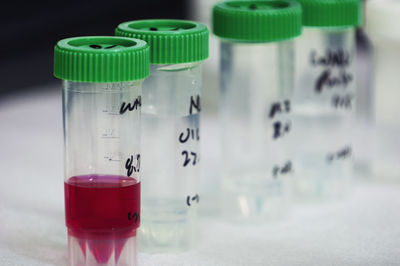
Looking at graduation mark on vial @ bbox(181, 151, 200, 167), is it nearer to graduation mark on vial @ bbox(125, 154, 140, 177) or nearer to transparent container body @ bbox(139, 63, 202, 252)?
transparent container body @ bbox(139, 63, 202, 252)

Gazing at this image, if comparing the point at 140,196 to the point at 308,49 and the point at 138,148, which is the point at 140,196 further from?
the point at 308,49

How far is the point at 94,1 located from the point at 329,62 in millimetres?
1236

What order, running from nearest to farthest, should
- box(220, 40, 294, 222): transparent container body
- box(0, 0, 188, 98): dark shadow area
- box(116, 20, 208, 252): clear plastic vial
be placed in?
box(116, 20, 208, 252): clear plastic vial
box(220, 40, 294, 222): transparent container body
box(0, 0, 188, 98): dark shadow area

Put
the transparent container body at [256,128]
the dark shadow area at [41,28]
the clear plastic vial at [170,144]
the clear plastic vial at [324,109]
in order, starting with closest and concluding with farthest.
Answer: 1. the clear plastic vial at [170,144]
2. the transparent container body at [256,128]
3. the clear plastic vial at [324,109]
4. the dark shadow area at [41,28]

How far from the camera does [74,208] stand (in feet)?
3.26

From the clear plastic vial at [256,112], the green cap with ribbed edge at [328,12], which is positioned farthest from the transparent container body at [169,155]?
the green cap with ribbed edge at [328,12]

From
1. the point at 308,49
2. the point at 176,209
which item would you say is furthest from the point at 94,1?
the point at 176,209

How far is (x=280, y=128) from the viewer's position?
122 centimetres

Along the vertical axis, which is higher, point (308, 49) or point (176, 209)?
point (308, 49)

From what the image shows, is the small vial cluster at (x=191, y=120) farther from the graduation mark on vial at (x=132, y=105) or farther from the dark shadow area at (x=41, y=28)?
the dark shadow area at (x=41, y=28)

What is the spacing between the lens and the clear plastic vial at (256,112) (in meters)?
1.18

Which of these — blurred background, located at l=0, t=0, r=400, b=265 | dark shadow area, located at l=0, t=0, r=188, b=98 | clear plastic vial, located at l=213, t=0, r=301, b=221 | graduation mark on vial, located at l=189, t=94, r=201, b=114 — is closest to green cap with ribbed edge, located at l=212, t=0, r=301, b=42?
clear plastic vial, located at l=213, t=0, r=301, b=221

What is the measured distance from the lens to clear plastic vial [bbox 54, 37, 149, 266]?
983 mm

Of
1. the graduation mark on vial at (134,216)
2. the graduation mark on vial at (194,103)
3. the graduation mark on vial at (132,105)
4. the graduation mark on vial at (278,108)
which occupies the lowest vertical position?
the graduation mark on vial at (134,216)
